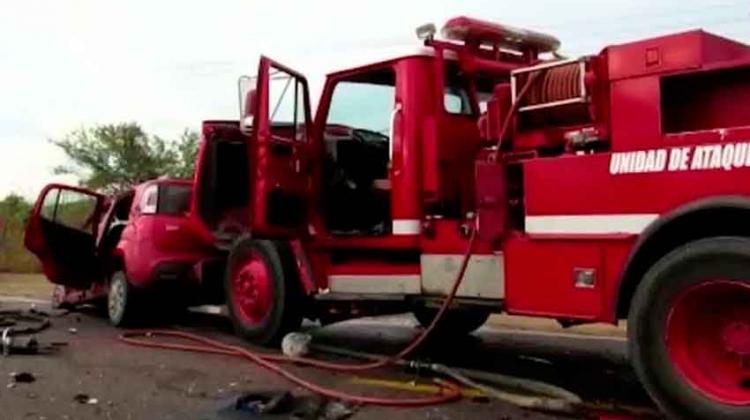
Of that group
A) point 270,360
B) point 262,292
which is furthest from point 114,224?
point 270,360

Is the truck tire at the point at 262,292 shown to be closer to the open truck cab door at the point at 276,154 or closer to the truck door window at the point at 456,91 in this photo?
the open truck cab door at the point at 276,154

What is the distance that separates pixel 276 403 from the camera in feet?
20.0

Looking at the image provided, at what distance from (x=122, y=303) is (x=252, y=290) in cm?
267

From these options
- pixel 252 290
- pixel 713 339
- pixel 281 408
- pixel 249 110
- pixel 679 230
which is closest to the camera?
pixel 713 339

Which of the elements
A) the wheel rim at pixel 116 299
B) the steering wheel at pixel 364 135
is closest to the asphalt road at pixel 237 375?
the wheel rim at pixel 116 299

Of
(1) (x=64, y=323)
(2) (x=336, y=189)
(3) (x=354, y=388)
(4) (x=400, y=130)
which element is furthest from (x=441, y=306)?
(1) (x=64, y=323)

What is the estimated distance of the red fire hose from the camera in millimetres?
6426

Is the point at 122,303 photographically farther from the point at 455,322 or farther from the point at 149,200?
the point at 455,322

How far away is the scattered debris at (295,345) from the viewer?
27.9 ft

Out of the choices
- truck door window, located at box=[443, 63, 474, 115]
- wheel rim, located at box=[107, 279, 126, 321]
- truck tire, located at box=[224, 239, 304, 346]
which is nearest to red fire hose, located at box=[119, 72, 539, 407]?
truck tire, located at box=[224, 239, 304, 346]

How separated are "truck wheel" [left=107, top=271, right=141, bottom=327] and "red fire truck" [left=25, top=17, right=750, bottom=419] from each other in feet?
6.74

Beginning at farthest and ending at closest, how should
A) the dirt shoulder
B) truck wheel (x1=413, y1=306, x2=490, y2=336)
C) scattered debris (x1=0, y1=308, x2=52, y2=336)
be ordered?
the dirt shoulder < scattered debris (x1=0, y1=308, x2=52, y2=336) < truck wheel (x1=413, y1=306, x2=490, y2=336)

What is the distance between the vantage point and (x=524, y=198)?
6.52 m

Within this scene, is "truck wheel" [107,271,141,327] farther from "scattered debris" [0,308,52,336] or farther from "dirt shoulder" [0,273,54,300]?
"dirt shoulder" [0,273,54,300]
